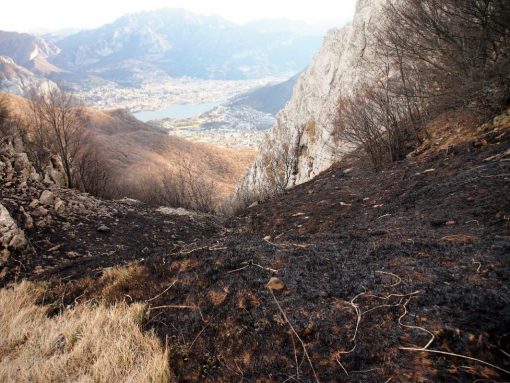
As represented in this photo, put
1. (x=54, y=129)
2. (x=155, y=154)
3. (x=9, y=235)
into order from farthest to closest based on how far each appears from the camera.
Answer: (x=155, y=154), (x=54, y=129), (x=9, y=235)

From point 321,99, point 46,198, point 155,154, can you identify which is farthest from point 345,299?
point 155,154

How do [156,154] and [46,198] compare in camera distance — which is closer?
[46,198]

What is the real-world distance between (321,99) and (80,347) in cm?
3475

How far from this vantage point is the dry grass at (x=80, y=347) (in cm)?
227

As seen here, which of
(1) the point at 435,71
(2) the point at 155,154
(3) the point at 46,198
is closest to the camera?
(3) the point at 46,198

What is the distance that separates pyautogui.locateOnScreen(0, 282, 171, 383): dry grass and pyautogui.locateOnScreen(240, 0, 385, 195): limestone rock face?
20.9 metres

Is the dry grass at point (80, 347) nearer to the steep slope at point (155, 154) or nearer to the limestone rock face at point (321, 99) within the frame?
the limestone rock face at point (321, 99)

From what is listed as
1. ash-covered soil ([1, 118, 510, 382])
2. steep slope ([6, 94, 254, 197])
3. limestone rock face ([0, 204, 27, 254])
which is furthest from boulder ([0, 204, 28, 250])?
steep slope ([6, 94, 254, 197])

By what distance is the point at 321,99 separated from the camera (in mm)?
34594

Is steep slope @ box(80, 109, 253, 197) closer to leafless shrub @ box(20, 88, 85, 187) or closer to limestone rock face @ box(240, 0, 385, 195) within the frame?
limestone rock face @ box(240, 0, 385, 195)

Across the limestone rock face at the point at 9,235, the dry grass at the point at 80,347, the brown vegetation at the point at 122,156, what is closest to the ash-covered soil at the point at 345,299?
the dry grass at the point at 80,347

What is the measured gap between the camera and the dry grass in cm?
227

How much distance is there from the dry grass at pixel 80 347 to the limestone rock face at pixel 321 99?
822 inches

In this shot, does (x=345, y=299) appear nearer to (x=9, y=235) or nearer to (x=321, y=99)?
(x=9, y=235)
